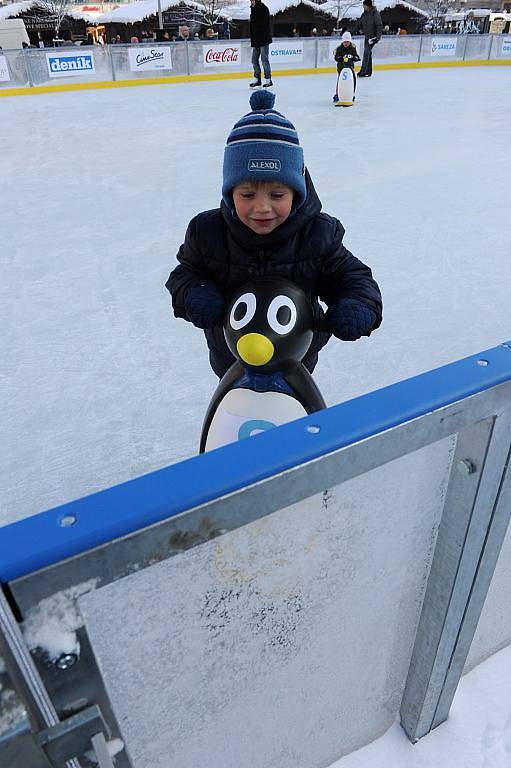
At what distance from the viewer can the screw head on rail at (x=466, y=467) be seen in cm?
61

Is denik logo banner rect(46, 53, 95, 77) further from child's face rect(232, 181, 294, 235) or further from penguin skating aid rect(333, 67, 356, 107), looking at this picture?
child's face rect(232, 181, 294, 235)

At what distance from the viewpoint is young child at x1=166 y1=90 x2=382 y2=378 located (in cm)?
94

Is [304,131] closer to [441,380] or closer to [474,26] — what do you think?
[441,380]

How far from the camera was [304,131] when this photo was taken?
523 cm

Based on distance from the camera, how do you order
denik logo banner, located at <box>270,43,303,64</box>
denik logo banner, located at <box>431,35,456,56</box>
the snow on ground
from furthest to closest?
1. denik logo banner, located at <box>431,35,456,56</box>
2. denik logo banner, located at <box>270,43,303,64</box>
3. the snow on ground

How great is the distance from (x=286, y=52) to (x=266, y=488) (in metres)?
11.4

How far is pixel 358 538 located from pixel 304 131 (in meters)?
5.23


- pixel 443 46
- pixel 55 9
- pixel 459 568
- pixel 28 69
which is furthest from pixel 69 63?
pixel 55 9

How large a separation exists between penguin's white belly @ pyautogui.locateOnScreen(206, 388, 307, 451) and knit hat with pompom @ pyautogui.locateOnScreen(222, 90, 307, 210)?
33 cm

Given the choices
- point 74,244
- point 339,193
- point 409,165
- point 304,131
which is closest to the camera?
point 74,244

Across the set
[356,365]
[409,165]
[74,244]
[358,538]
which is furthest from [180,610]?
[409,165]

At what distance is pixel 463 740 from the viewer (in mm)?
902

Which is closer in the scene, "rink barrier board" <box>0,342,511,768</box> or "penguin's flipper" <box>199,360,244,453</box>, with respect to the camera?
"rink barrier board" <box>0,342,511,768</box>

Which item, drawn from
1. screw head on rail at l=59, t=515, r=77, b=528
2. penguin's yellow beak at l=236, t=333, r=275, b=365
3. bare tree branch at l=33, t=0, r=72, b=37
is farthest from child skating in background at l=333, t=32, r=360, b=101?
bare tree branch at l=33, t=0, r=72, b=37
